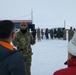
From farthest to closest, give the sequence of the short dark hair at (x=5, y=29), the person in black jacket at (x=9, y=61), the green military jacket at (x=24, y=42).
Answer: the green military jacket at (x=24, y=42) < the short dark hair at (x=5, y=29) < the person in black jacket at (x=9, y=61)

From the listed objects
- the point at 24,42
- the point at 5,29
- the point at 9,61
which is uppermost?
the point at 5,29

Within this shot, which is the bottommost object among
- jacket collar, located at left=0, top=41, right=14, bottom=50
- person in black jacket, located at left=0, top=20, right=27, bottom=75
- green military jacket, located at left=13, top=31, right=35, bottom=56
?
green military jacket, located at left=13, top=31, right=35, bottom=56

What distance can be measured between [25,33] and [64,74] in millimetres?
3971

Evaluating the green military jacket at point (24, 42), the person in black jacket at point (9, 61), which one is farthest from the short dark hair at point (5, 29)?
the green military jacket at point (24, 42)

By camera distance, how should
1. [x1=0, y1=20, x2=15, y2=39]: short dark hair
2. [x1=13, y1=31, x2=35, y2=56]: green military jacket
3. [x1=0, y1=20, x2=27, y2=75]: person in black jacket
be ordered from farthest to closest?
[x1=13, y1=31, x2=35, y2=56]: green military jacket < [x1=0, y1=20, x2=15, y2=39]: short dark hair < [x1=0, y1=20, x2=27, y2=75]: person in black jacket

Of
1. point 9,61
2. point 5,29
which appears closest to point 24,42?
point 5,29

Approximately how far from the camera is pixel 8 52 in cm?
242

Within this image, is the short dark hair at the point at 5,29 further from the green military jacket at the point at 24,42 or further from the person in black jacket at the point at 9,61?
the green military jacket at the point at 24,42

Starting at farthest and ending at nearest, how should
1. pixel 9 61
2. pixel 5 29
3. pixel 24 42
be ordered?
1. pixel 24 42
2. pixel 5 29
3. pixel 9 61

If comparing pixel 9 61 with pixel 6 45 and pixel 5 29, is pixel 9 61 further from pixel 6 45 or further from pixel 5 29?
pixel 5 29

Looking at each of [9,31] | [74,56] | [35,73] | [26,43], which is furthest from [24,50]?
[74,56]

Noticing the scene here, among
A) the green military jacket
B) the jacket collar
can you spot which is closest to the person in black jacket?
the jacket collar

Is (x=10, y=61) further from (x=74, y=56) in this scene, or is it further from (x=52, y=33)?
(x=52, y=33)

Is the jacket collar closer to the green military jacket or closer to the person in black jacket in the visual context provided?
the person in black jacket
